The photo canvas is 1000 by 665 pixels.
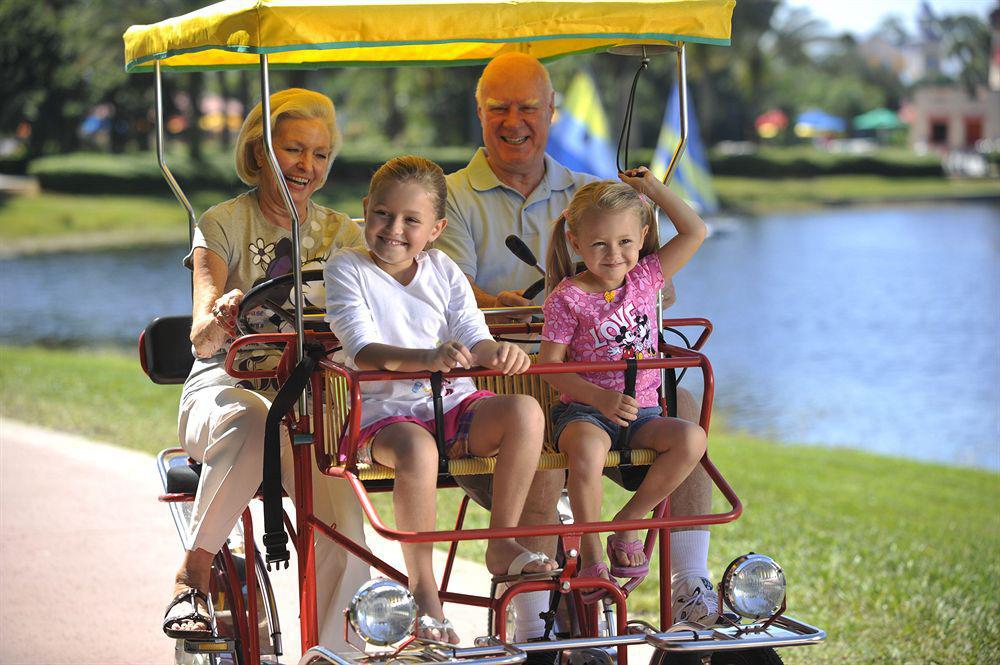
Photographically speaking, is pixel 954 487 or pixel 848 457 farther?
pixel 848 457

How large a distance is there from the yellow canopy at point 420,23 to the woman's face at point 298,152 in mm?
493

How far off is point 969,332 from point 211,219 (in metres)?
23.2

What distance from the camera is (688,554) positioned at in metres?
4.28

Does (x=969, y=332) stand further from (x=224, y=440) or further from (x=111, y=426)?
(x=224, y=440)

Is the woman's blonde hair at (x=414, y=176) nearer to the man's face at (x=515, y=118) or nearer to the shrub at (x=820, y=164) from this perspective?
the man's face at (x=515, y=118)

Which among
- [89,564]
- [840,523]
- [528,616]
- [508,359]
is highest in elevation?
[508,359]

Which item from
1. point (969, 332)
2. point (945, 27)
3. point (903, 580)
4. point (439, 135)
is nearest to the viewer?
point (903, 580)

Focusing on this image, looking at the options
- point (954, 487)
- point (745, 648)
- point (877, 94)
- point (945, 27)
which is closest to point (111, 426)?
point (954, 487)

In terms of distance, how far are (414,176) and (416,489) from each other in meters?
0.86

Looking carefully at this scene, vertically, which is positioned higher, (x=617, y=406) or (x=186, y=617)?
→ (x=617, y=406)

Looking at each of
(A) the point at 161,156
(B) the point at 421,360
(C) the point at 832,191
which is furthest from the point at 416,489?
(C) the point at 832,191

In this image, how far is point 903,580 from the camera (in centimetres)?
695

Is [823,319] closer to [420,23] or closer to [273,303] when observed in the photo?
[273,303]

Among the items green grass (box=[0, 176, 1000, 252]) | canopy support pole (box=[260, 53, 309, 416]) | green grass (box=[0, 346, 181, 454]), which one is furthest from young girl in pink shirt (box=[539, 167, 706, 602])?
green grass (box=[0, 176, 1000, 252])
